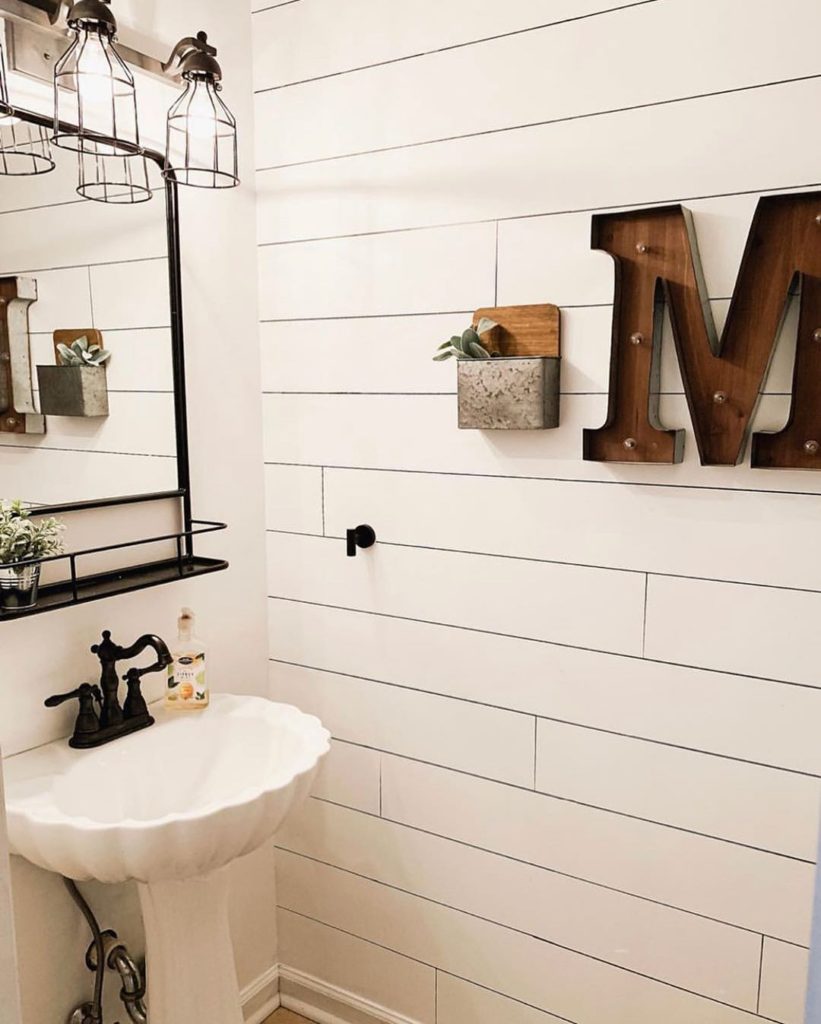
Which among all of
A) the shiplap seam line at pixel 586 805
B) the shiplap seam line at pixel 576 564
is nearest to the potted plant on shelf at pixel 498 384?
the shiplap seam line at pixel 576 564

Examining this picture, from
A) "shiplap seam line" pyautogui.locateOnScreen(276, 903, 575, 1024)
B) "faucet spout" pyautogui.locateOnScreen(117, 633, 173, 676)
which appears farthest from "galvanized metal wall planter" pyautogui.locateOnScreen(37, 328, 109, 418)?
"shiplap seam line" pyautogui.locateOnScreen(276, 903, 575, 1024)

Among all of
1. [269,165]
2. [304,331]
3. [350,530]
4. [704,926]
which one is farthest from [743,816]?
[269,165]

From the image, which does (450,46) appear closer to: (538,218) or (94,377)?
(538,218)

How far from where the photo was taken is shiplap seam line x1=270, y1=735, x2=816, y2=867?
1.51m

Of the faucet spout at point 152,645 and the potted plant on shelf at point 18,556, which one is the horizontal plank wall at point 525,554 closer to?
the faucet spout at point 152,645

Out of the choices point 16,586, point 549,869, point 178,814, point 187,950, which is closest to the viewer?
point 178,814

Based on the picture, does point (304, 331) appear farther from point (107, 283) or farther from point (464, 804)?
point (464, 804)

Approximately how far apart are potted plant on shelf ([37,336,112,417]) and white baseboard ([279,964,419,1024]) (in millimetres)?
1446

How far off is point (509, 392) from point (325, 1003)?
154 centimetres

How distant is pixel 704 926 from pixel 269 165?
1762 mm

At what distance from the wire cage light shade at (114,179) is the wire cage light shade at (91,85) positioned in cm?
3

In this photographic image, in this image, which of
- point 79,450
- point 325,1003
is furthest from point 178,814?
point 325,1003

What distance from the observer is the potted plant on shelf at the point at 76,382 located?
1.51 meters

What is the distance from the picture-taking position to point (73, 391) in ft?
5.09
